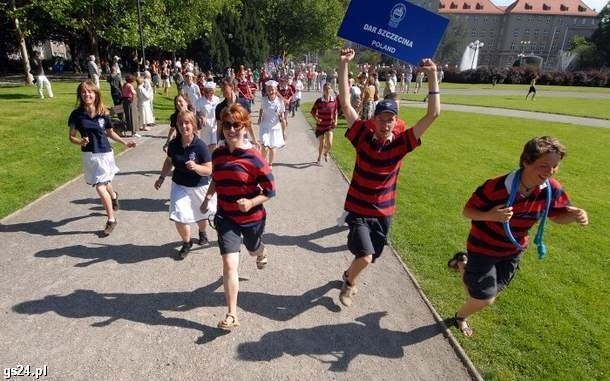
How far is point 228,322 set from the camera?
377 centimetres

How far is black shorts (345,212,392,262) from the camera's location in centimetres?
395

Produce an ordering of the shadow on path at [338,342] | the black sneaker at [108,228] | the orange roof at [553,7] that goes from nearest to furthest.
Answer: the shadow on path at [338,342]
the black sneaker at [108,228]
the orange roof at [553,7]

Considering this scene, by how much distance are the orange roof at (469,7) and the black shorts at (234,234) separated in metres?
122

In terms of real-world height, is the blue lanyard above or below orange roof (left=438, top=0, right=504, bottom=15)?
below

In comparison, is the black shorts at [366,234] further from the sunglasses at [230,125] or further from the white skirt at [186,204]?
the white skirt at [186,204]

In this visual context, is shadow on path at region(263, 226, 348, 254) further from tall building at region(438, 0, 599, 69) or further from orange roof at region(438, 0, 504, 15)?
orange roof at region(438, 0, 504, 15)

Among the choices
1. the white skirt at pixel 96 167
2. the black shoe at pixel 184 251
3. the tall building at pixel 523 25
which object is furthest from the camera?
the tall building at pixel 523 25

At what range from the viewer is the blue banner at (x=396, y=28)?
4.06m

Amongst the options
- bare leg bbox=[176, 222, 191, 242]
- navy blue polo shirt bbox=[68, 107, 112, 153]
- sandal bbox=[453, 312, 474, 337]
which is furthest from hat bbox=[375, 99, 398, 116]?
navy blue polo shirt bbox=[68, 107, 112, 153]

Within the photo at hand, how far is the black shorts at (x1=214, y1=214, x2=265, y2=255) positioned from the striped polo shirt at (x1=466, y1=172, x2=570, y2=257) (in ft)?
6.90

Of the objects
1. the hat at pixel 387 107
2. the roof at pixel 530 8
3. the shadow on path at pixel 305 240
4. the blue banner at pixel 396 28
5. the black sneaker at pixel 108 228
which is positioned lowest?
the shadow on path at pixel 305 240

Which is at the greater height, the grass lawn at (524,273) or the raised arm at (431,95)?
the raised arm at (431,95)

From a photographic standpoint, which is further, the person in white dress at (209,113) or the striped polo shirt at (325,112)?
the striped polo shirt at (325,112)

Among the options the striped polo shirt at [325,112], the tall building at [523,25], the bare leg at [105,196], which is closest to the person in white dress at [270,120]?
the striped polo shirt at [325,112]
